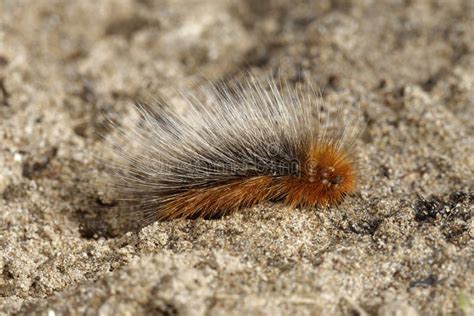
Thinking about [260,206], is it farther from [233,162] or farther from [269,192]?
[233,162]

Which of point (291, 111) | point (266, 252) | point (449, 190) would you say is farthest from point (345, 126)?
point (266, 252)

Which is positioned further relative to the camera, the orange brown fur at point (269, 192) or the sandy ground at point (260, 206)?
the orange brown fur at point (269, 192)

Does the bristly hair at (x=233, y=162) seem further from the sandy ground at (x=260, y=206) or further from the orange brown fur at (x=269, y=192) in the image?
the sandy ground at (x=260, y=206)

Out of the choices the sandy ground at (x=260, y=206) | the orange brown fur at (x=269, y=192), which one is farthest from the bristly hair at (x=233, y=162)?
the sandy ground at (x=260, y=206)

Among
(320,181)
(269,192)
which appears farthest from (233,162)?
(320,181)

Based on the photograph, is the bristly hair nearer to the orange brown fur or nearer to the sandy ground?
the orange brown fur

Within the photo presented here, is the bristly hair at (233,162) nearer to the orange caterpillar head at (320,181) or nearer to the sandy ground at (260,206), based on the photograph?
the orange caterpillar head at (320,181)

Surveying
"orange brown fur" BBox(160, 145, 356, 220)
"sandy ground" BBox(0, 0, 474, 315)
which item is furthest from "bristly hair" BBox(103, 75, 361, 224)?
"sandy ground" BBox(0, 0, 474, 315)
